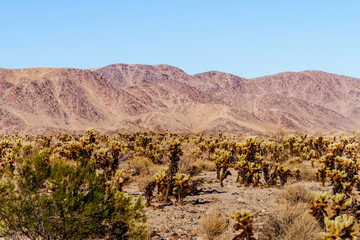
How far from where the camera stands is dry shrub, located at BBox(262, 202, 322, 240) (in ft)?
21.5

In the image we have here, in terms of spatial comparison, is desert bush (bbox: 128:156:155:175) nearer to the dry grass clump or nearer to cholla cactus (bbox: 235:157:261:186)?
cholla cactus (bbox: 235:157:261:186)

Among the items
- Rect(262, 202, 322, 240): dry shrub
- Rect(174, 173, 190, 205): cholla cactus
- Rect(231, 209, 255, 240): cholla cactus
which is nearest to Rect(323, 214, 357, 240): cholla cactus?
Rect(262, 202, 322, 240): dry shrub

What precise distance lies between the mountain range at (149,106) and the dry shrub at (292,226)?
55.4 m

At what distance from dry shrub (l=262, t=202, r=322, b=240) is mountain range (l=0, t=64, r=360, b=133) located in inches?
2180

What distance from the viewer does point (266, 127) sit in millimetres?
78438

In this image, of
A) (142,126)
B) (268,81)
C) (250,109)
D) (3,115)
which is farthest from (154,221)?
(268,81)

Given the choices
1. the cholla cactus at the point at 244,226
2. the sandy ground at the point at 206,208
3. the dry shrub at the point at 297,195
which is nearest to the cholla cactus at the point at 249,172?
the sandy ground at the point at 206,208

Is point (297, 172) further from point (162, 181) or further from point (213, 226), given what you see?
point (213, 226)

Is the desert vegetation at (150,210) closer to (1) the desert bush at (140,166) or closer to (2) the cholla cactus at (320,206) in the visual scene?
(2) the cholla cactus at (320,206)

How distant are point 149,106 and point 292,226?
85115 millimetres

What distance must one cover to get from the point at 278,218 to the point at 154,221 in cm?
349

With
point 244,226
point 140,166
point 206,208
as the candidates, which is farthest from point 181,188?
point 140,166

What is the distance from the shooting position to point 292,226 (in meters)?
6.86

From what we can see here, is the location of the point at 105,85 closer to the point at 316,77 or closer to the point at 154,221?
the point at 154,221
